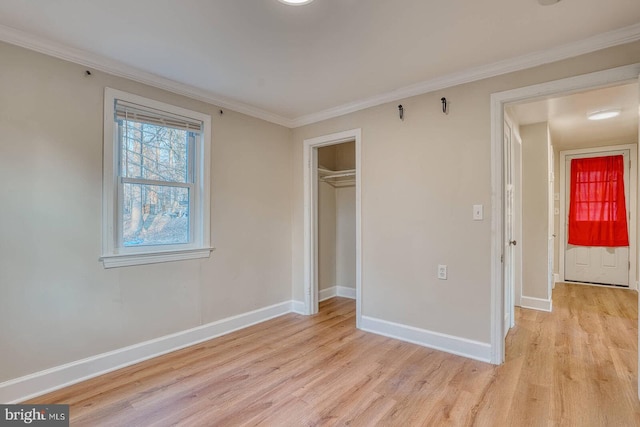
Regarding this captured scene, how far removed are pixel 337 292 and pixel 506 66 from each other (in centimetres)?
362

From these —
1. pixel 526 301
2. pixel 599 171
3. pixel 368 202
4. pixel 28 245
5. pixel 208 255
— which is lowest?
pixel 526 301

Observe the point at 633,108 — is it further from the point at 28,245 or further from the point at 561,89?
the point at 28,245

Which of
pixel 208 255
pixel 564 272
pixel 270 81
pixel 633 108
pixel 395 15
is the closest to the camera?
pixel 395 15

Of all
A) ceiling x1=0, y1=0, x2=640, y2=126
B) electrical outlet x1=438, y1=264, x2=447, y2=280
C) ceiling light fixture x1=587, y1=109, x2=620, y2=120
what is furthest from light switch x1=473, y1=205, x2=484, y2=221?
ceiling light fixture x1=587, y1=109, x2=620, y2=120

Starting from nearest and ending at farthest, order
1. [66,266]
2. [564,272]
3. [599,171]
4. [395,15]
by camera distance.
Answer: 1. [395,15]
2. [66,266]
3. [599,171]
4. [564,272]

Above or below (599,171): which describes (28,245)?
below

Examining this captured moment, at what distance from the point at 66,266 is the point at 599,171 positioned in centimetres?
748

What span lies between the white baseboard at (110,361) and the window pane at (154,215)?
2.88 ft

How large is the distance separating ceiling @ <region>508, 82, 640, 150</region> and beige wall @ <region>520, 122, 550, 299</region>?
0.84ft

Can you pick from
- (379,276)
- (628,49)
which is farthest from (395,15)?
(379,276)

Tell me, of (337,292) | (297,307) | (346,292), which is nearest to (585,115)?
(346,292)

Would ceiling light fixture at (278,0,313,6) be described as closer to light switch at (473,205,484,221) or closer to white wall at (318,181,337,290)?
light switch at (473,205,484,221)

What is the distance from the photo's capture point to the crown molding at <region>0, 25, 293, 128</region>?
2105mm

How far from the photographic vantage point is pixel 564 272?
5.87 meters
